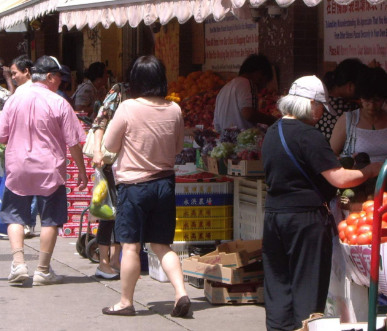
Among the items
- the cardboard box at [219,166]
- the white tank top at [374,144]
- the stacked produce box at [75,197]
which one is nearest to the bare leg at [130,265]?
the cardboard box at [219,166]

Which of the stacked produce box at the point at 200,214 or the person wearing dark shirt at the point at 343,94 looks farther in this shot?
the stacked produce box at the point at 200,214

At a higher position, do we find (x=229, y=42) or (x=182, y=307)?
(x=229, y=42)

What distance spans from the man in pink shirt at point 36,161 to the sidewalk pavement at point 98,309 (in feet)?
1.08

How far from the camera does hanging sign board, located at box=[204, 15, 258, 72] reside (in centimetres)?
1098

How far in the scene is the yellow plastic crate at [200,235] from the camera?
24.8 feet

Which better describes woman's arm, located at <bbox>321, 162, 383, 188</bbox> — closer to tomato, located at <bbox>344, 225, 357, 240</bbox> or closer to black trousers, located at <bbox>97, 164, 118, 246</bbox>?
tomato, located at <bbox>344, 225, 357, 240</bbox>

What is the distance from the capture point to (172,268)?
20.7 ft

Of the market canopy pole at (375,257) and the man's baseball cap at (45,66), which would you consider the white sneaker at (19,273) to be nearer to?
the man's baseball cap at (45,66)

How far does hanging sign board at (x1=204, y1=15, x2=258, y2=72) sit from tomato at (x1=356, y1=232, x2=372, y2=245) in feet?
20.8

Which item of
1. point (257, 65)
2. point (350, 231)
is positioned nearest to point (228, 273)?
point (350, 231)

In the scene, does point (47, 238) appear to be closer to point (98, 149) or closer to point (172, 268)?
point (98, 149)

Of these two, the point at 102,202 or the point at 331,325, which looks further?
the point at 102,202

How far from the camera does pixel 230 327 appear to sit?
620 centimetres

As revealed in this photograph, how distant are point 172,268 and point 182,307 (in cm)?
28
